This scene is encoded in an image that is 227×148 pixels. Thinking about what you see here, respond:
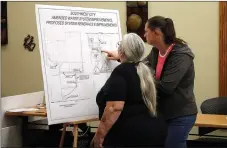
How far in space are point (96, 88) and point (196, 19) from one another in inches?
94.3

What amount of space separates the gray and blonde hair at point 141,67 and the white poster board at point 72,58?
47cm

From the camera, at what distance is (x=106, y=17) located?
2873mm

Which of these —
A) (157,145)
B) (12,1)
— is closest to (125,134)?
(157,145)

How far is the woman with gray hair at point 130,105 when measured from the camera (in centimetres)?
218

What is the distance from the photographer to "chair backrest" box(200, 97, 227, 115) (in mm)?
3939

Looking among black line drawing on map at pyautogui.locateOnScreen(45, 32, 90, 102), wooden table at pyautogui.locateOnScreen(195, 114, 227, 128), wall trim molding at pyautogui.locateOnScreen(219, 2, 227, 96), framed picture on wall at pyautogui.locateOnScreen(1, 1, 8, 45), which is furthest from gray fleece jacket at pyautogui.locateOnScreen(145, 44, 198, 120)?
framed picture on wall at pyautogui.locateOnScreen(1, 1, 8, 45)

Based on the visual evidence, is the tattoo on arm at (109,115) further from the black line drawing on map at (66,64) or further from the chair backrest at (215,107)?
the chair backrest at (215,107)

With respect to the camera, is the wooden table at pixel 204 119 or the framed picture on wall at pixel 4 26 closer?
the wooden table at pixel 204 119

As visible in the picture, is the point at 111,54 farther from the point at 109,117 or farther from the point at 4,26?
the point at 4,26

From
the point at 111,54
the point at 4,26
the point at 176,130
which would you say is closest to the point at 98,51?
the point at 111,54

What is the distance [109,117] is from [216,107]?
2087mm

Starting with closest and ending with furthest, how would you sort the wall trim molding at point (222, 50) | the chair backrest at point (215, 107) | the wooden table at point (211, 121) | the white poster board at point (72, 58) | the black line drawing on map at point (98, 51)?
the white poster board at point (72, 58) < the black line drawing on map at point (98, 51) < the wooden table at point (211, 121) < the chair backrest at point (215, 107) < the wall trim molding at point (222, 50)

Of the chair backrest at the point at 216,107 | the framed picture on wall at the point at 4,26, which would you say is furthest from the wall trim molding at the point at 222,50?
the framed picture on wall at the point at 4,26

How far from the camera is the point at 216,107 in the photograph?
396cm
